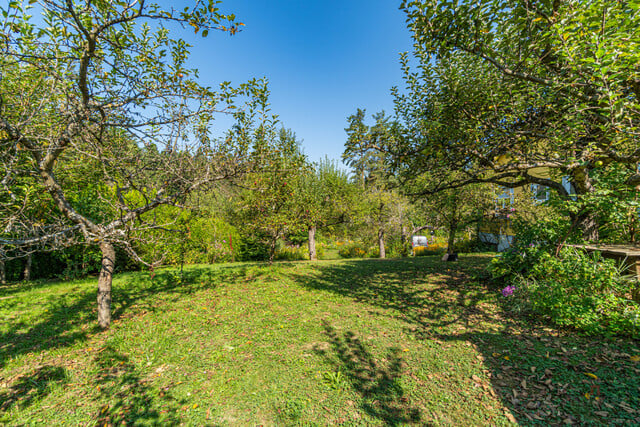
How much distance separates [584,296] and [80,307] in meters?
9.64

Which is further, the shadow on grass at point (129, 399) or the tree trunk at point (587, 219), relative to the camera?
the tree trunk at point (587, 219)

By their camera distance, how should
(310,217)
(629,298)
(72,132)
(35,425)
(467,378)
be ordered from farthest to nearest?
1. (310,217)
2. (629,298)
3. (72,132)
4. (467,378)
5. (35,425)

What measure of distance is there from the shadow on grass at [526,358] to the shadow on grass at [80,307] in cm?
445

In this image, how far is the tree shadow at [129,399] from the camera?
2604mm

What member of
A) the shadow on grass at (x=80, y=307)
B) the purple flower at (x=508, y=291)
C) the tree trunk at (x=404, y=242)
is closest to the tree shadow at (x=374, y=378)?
the purple flower at (x=508, y=291)

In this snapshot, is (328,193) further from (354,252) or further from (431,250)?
(431,250)

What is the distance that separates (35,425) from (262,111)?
5.13 meters

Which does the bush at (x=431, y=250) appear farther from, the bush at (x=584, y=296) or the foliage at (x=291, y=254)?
the bush at (x=584, y=296)

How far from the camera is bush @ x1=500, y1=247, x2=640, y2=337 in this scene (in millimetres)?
3670

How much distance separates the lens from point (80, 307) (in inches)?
217

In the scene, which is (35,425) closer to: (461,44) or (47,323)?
(47,323)

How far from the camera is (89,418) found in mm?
2625

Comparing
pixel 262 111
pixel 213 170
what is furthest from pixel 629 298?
pixel 213 170

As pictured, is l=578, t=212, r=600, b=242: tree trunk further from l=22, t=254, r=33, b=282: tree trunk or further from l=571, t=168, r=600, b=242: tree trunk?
l=22, t=254, r=33, b=282: tree trunk
